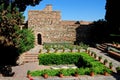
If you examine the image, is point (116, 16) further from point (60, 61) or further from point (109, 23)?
point (60, 61)

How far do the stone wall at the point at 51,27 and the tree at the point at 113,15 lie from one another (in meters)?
5.03

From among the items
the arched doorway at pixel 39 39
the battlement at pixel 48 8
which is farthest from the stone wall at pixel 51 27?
the battlement at pixel 48 8

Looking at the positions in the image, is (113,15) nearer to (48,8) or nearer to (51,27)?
(51,27)

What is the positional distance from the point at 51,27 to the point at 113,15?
9.39m

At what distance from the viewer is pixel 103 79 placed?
1559 centimetres

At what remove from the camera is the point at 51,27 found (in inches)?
1495

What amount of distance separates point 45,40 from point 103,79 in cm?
2298

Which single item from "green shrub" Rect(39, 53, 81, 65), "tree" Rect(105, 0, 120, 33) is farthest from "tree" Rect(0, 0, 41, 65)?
"tree" Rect(105, 0, 120, 33)

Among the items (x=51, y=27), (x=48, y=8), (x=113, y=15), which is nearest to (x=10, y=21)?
(x=113, y=15)

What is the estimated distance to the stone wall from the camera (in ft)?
124

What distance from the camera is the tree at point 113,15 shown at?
32.8 meters

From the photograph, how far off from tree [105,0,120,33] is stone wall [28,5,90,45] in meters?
5.03

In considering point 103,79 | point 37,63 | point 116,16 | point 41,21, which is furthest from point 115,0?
point 103,79

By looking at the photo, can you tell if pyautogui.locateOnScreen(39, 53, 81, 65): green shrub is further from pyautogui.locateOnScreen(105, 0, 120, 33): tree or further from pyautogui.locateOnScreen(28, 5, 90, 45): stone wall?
pyautogui.locateOnScreen(28, 5, 90, 45): stone wall
